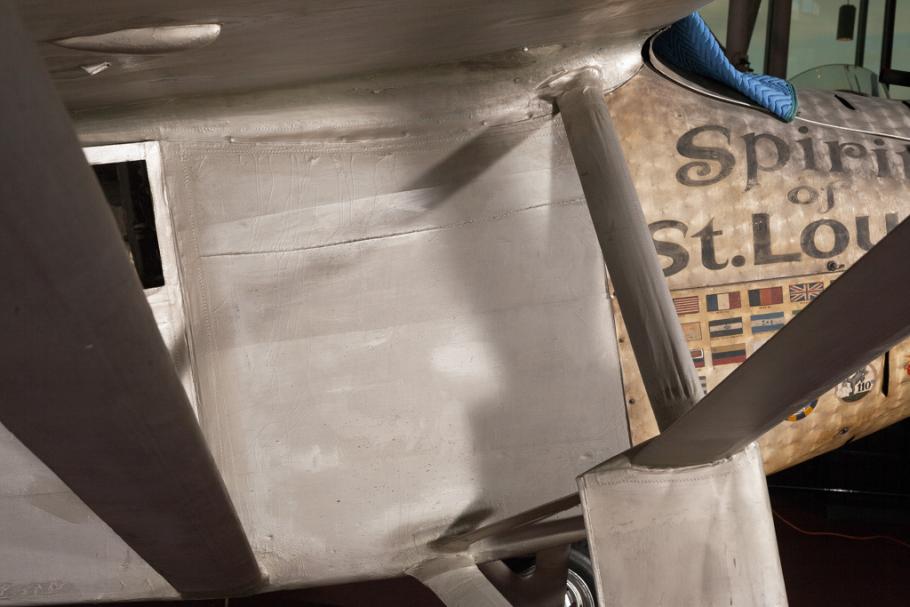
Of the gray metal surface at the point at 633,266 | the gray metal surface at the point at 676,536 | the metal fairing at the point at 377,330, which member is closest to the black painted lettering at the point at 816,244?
the metal fairing at the point at 377,330

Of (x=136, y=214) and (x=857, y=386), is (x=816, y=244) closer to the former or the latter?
(x=857, y=386)

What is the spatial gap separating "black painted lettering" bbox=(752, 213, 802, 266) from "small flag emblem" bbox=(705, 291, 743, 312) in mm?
82

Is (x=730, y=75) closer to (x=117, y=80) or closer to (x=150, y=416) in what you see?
(x=117, y=80)

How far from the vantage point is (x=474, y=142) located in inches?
61.2

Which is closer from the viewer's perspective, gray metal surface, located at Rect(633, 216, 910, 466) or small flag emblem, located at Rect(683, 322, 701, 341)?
gray metal surface, located at Rect(633, 216, 910, 466)

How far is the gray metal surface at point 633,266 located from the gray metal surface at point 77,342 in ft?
2.05

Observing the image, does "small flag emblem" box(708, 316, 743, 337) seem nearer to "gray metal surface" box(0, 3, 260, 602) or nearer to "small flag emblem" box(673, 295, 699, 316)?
"small flag emblem" box(673, 295, 699, 316)

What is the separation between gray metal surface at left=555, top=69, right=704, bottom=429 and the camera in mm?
1192

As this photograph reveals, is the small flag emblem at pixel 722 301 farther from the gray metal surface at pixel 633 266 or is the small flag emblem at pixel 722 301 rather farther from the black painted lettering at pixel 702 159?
the gray metal surface at pixel 633 266

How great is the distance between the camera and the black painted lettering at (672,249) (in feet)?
5.51

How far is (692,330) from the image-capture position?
172cm

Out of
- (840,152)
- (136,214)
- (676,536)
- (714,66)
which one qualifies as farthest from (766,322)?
(136,214)

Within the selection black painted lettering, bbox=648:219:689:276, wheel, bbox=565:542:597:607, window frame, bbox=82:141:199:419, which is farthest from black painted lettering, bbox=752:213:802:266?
wheel, bbox=565:542:597:607

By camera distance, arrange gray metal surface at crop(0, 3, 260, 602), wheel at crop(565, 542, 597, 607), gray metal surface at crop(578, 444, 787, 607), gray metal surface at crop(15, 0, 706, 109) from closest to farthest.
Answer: gray metal surface at crop(0, 3, 260, 602), gray metal surface at crop(15, 0, 706, 109), gray metal surface at crop(578, 444, 787, 607), wheel at crop(565, 542, 597, 607)
